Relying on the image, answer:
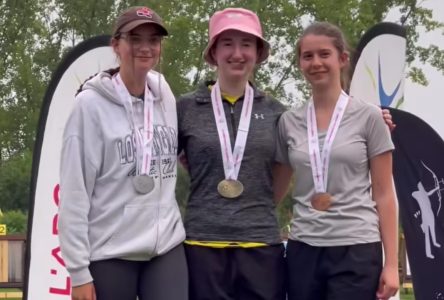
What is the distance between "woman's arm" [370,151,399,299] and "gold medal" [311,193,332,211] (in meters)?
0.23

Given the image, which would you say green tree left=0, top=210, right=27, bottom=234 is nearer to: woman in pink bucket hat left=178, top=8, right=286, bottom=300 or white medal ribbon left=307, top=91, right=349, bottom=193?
woman in pink bucket hat left=178, top=8, right=286, bottom=300

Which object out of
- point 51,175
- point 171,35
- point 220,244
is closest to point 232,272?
point 220,244

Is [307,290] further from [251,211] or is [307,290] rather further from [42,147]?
[42,147]

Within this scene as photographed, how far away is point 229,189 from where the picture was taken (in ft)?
14.5

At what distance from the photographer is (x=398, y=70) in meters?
7.19

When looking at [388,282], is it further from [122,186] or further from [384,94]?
[384,94]

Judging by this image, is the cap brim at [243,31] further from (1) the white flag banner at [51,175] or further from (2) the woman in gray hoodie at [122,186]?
(1) the white flag banner at [51,175]

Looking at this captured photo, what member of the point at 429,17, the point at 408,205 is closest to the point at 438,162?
the point at 408,205

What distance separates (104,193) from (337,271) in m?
1.04

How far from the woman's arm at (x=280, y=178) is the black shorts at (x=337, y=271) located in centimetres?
30

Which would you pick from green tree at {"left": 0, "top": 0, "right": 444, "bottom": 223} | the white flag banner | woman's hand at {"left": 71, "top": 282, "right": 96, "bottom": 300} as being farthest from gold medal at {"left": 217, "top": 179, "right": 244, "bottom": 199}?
green tree at {"left": 0, "top": 0, "right": 444, "bottom": 223}

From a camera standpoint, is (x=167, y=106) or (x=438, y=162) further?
(x=438, y=162)

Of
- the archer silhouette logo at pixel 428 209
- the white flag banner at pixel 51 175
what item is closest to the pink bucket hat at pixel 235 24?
the white flag banner at pixel 51 175

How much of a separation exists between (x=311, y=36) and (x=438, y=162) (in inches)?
113
